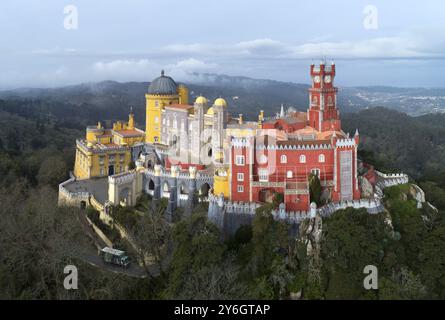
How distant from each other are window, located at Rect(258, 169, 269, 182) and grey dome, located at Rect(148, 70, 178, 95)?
82.0ft

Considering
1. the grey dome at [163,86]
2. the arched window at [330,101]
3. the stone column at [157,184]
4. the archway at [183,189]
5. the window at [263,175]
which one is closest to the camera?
the window at [263,175]

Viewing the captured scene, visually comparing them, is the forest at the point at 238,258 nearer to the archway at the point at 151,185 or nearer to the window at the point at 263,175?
the window at the point at 263,175

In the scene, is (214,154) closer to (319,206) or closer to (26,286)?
(319,206)

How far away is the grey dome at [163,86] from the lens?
62.9 metres

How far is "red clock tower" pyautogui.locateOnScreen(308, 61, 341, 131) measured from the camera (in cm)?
4950

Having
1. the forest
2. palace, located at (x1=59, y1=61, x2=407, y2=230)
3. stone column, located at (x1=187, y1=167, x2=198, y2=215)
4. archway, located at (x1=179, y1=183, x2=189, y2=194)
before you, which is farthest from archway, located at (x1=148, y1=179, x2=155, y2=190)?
the forest

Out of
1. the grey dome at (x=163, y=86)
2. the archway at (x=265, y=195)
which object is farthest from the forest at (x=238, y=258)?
the grey dome at (x=163, y=86)

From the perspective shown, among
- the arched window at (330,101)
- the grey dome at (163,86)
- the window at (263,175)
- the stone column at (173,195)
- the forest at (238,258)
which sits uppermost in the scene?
the grey dome at (163,86)

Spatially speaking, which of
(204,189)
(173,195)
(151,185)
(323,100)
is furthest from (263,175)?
(151,185)

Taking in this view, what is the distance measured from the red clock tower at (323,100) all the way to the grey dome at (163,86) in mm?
20419

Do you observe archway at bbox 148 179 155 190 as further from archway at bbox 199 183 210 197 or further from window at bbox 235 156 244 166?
window at bbox 235 156 244 166

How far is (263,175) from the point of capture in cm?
4231

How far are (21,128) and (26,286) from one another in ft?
256

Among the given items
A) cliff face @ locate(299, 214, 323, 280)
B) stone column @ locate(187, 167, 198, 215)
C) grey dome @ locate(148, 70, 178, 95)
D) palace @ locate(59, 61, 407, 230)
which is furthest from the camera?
grey dome @ locate(148, 70, 178, 95)
